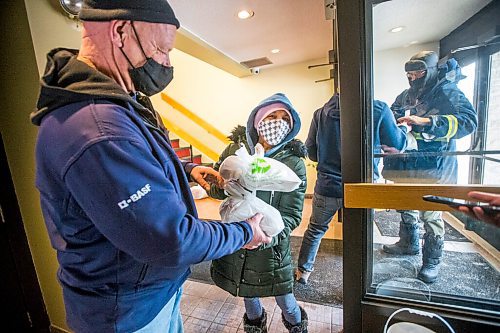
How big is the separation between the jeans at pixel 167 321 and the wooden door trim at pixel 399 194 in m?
0.86

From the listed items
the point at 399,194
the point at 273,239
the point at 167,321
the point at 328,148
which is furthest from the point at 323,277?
the point at 167,321

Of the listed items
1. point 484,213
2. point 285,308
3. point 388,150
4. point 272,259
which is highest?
point 388,150

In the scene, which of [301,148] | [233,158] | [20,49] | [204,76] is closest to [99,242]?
[233,158]

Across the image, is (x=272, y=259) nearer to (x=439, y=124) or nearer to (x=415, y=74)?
(x=439, y=124)

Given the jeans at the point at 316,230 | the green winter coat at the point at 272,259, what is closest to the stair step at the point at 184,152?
the jeans at the point at 316,230

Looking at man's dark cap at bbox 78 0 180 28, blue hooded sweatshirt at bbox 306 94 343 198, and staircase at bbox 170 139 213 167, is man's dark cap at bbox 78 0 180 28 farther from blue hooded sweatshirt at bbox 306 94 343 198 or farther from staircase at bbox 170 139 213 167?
staircase at bbox 170 139 213 167

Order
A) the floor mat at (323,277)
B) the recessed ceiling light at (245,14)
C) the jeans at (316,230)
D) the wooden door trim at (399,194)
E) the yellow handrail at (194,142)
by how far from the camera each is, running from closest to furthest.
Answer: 1. the wooden door trim at (399,194)
2. the floor mat at (323,277)
3. the jeans at (316,230)
4. the recessed ceiling light at (245,14)
5. the yellow handrail at (194,142)

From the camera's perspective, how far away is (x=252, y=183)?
3.41 ft

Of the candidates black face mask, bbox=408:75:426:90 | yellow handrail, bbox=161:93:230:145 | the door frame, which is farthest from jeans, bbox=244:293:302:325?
yellow handrail, bbox=161:93:230:145

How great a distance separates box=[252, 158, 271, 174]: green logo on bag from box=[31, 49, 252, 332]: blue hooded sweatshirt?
0.34 meters

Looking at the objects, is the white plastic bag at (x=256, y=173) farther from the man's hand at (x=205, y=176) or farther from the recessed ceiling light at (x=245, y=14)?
the recessed ceiling light at (x=245, y=14)

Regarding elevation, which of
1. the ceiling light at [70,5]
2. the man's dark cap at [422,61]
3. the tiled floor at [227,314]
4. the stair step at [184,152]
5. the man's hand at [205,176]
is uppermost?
the ceiling light at [70,5]

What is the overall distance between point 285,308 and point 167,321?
75 cm

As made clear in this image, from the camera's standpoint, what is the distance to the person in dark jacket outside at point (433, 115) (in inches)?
47.9
